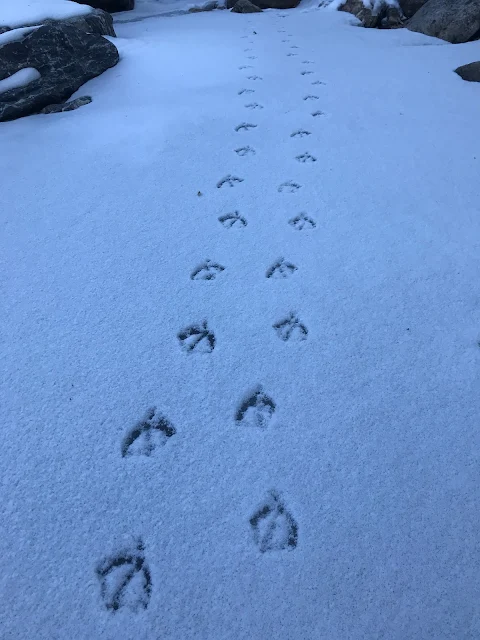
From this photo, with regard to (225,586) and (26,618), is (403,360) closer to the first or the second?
(225,586)

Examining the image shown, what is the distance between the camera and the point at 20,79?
226 centimetres

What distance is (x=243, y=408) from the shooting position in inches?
38.9

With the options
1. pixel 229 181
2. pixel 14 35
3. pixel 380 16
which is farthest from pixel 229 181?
pixel 380 16

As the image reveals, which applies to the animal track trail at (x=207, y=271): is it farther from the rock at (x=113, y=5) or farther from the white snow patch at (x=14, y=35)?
the rock at (x=113, y=5)

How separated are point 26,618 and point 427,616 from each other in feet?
2.47

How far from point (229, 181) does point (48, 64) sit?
1.60 m

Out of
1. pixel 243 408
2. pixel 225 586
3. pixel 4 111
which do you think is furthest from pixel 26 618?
pixel 4 111

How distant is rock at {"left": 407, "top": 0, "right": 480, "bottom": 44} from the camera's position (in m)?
3.18

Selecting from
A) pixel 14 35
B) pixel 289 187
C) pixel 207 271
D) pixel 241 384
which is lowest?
pixel 241 384

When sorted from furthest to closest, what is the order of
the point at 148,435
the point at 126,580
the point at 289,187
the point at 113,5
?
the point at 113,5
the point at 289,187
the point at 148,435
the point at 126,580

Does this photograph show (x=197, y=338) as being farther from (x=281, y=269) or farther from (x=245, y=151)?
(x=245, y=151)

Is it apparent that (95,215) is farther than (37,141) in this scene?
No

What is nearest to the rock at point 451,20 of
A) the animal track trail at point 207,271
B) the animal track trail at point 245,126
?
the animal track trail at point 245,126

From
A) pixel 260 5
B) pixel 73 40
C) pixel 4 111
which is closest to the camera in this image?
pixel 4 111
